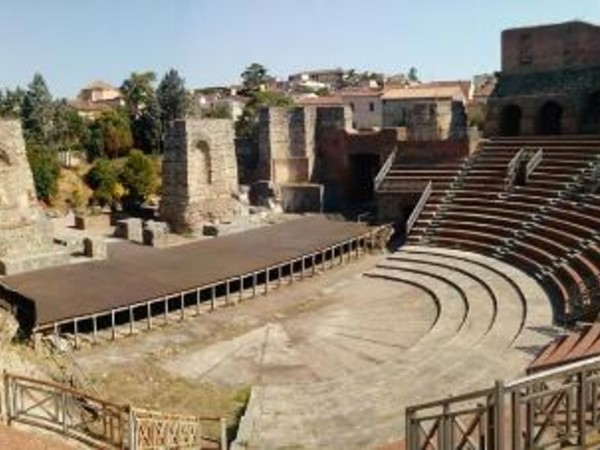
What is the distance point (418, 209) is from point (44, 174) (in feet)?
64.5

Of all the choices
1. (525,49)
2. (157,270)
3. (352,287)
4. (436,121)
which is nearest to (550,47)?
(525,49)

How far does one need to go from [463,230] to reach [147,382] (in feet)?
43.0

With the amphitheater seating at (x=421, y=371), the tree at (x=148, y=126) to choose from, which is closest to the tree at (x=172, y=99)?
the tree at (x=148, y=126)

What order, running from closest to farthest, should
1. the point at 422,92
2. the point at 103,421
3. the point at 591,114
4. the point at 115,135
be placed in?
1. the point at 103,421
2. the point at 591,114
3. the point at 115,135
4. the point at 422,92

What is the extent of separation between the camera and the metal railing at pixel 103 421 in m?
9.93

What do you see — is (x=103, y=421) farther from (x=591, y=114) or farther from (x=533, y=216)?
(x=591, y=114)

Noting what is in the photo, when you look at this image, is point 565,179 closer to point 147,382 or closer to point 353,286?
point 353,286

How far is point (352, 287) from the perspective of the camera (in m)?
22.8

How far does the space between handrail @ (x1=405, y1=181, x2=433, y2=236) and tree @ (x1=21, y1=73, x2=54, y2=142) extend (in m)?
30.8

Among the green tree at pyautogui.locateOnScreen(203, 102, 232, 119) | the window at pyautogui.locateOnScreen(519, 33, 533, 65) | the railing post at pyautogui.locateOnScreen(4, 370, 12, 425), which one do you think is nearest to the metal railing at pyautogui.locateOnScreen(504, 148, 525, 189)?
the window at pyautogui.locateOnScreen(519, 33, 533, 65)

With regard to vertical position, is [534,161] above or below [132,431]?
above

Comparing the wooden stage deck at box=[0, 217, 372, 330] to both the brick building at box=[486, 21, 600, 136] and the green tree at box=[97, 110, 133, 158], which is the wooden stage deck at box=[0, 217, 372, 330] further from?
the green tree at box=[97, 110, 133, 158]

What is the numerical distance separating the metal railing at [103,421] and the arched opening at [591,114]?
22811 millimetres

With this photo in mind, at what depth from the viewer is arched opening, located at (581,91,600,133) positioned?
96.8ft
